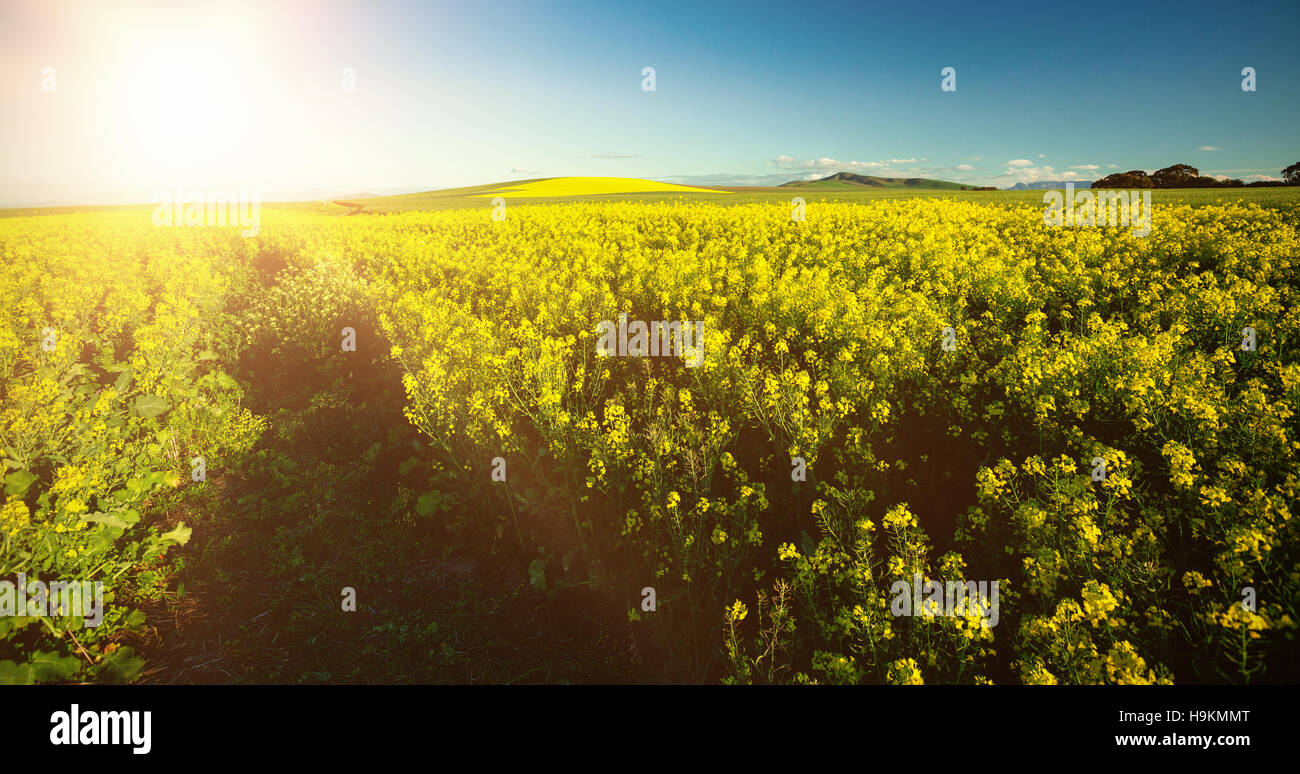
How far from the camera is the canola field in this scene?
3121 mm

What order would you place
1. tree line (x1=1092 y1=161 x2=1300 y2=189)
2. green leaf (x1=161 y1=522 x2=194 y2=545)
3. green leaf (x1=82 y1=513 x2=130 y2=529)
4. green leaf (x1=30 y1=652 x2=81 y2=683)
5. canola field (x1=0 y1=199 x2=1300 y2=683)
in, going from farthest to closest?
tree line (x1=1092 y1=161 x2=1300 y2=189) < green leaf (x1=161 y1=522 x2=194 y2=545) < green leaf (x1=82 y1=513 x2=130 y2=529) < green leaf (x1=30 y1=652 x2=81 y2=683) < canola field (x1=0 y1=199 x2=1300 y2=683)

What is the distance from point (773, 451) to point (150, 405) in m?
8.57

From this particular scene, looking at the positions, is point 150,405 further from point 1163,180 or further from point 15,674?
point 1163,180

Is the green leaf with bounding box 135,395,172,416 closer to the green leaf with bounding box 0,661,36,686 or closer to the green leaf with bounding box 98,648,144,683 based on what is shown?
the green leaf with bounding box 98,648,144,683

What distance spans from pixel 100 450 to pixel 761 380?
24.2 feet

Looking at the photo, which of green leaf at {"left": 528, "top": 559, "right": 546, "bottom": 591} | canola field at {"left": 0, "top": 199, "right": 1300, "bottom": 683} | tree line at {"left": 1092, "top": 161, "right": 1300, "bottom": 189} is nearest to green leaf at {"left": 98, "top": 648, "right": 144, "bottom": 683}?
canola field at {"left": 0, "top": 199, "right": 1300, "bottom": 683}

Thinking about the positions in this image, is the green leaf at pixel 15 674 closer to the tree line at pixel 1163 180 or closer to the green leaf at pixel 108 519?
the green leaf at pixel 108 519

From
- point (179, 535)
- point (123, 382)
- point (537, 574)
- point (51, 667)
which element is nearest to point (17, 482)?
point (179, 535)

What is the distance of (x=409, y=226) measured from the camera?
19.1 metres

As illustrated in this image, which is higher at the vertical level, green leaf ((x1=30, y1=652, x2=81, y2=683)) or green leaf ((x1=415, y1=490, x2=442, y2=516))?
green leaf ((x1=415, y1=490, x2=442, y2=516))

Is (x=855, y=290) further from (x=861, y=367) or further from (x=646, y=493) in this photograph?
(x=646, y=493)

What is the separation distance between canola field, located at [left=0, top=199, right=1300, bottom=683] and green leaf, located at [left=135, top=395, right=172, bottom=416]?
0.04 metres

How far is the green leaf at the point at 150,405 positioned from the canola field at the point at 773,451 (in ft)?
0.13

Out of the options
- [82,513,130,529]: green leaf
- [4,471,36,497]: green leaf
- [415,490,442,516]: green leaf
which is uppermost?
[4,471,36,497]: green leaf
